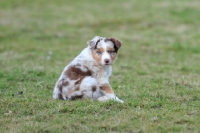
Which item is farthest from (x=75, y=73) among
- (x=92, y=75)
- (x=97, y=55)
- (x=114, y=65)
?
(x=114, y=65)

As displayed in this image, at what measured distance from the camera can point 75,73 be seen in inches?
399

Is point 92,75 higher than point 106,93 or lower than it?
higher

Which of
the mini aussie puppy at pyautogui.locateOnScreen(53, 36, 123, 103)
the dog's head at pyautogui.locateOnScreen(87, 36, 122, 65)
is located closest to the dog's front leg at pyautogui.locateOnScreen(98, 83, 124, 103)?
the mini aussie puppy at pyautogui.locateOnScreen(53, 36, 123, 103)

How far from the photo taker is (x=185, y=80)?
1325 centimetres

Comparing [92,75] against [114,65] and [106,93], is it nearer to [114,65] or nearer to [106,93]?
[106,93]

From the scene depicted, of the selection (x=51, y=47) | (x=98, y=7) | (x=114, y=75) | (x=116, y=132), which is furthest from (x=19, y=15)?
(x=116, y=132)

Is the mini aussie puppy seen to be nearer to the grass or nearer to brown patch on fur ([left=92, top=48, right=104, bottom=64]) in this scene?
brown patch on fur ([left=92, top=48, right=104, bottom=64])

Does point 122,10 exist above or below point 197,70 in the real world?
above

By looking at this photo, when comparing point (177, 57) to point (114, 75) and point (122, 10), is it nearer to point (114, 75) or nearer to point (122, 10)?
point (114, 75)

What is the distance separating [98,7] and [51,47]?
1095 cm

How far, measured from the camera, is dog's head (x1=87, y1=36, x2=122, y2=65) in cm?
1005

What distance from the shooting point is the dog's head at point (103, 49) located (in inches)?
396

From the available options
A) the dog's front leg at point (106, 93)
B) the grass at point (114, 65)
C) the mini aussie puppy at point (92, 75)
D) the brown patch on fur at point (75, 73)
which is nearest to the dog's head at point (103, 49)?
the mini aussie puppy at point (92, 75)

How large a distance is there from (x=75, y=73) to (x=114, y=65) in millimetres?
6907
